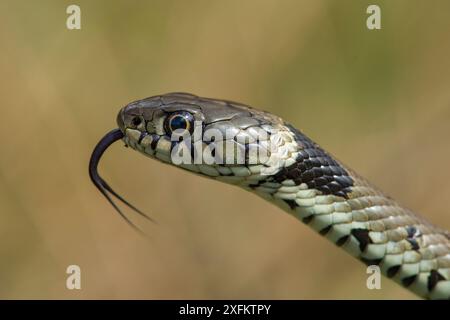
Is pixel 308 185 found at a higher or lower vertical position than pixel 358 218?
higher

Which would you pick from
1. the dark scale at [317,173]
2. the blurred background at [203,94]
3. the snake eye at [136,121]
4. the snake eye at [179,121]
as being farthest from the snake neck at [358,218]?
the blurred background at [203,94]

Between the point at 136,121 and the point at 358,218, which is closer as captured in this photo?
the point at 358,218

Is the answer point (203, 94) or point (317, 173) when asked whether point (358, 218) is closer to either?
point (317, 173)

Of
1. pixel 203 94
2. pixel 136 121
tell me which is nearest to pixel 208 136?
pixel 136 121

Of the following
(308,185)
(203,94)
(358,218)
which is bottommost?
(358,218)

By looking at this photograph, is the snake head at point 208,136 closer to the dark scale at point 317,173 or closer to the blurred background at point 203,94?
the dark scale at point 317,173

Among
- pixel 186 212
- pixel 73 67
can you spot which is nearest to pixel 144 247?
pixel 186 212

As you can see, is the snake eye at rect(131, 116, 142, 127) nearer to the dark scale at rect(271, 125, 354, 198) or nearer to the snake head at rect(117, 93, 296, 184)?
the snake head at rect(117, 93, 296, 184)
